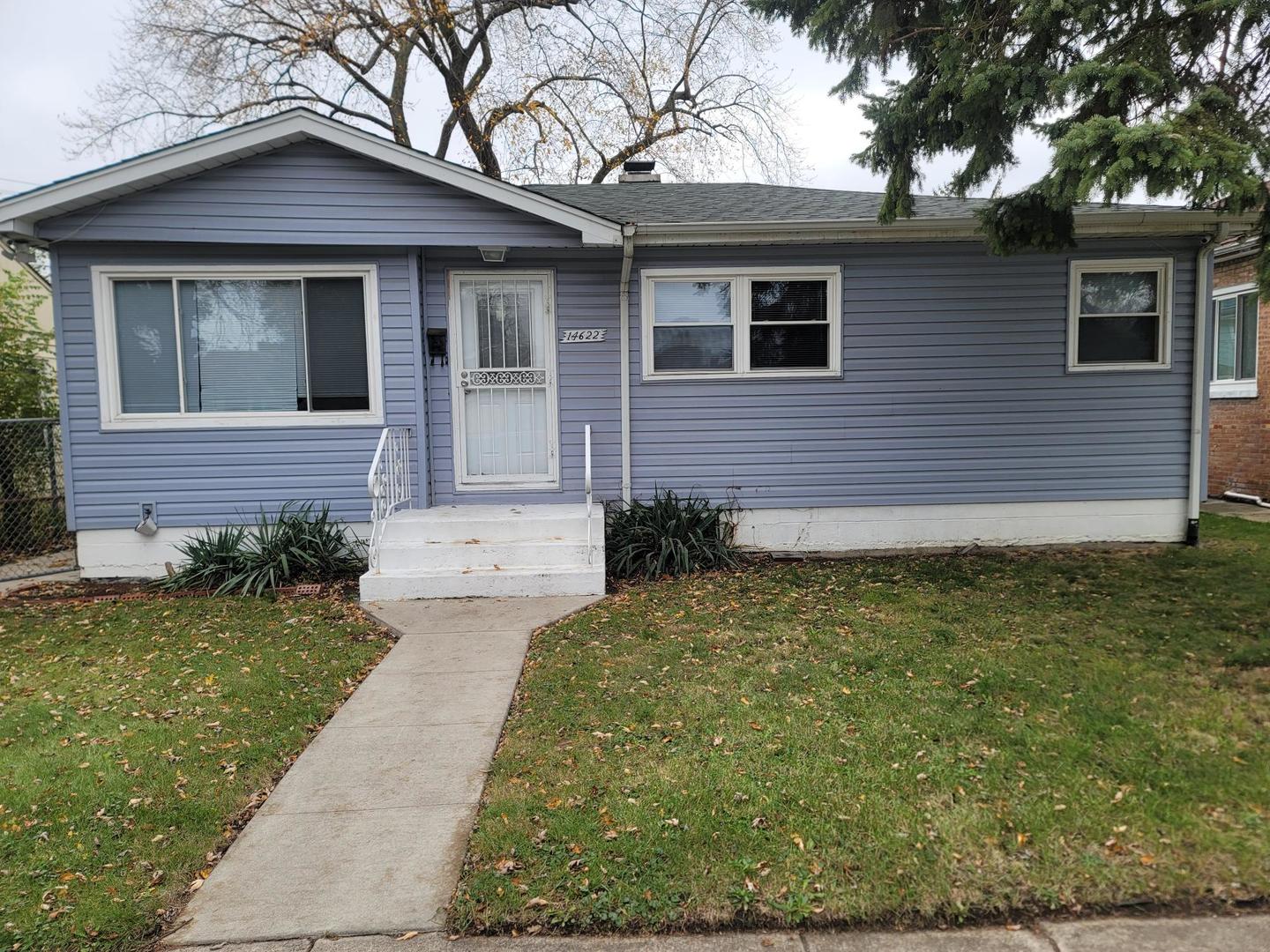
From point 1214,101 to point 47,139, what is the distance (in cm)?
2548

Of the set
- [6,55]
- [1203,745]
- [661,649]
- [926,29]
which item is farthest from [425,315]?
[6,55]

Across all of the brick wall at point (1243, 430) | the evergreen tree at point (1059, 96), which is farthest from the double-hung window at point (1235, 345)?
the evergreen tree at point (1059, 96)

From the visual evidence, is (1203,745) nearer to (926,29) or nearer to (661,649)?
(661,649)

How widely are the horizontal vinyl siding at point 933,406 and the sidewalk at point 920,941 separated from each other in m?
5.71

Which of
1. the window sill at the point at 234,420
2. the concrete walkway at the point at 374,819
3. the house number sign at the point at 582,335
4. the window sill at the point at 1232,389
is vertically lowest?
the concrete walkway at the point at 374,819

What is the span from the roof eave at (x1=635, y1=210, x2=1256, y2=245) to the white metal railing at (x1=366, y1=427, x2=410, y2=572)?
3054 mm

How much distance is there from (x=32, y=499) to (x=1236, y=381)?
53.0 ft

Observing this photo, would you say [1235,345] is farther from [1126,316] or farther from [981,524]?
[981,524]

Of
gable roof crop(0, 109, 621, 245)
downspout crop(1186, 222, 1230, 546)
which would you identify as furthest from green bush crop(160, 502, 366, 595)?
downspout crop(1186, 222, 1230, 546)

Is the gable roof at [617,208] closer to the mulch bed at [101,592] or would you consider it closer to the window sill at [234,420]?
the window sill at [234,420]

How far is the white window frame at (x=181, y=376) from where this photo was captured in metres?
7.17

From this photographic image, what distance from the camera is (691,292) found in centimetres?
782

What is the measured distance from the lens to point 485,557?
669cm

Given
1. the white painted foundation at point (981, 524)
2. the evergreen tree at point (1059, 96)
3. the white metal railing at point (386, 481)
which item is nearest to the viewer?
the evergreen tree at point (1059, 96)
